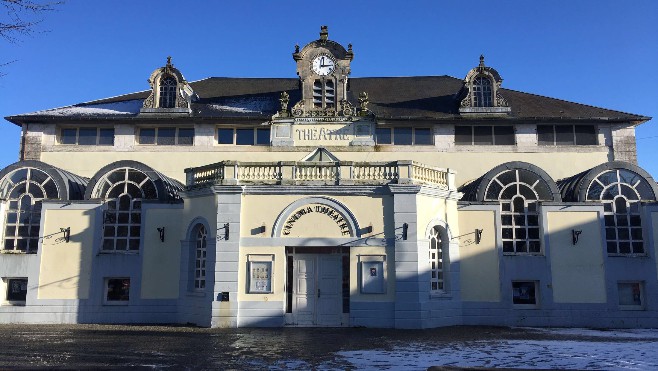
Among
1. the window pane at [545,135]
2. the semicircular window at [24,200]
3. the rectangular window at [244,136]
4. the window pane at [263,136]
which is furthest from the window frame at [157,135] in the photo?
the window pane at [545,135]

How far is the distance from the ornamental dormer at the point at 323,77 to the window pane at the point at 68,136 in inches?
381

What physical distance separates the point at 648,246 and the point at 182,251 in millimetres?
16563

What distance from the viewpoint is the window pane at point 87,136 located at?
22.1 metres

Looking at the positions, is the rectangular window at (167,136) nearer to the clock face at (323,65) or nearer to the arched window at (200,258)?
the arched window at (200,258)

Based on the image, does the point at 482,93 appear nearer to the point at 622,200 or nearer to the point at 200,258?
the point at 622,200

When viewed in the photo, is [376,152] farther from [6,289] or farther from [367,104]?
[6,289]

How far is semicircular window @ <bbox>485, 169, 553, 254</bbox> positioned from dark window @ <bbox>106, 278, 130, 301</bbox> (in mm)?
13579

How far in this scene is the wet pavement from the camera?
9695 mm

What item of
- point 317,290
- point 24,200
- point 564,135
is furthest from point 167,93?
point 564,135

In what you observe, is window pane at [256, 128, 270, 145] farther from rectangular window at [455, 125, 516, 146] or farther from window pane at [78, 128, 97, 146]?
rectangular window at [455, 125, 516, 146]

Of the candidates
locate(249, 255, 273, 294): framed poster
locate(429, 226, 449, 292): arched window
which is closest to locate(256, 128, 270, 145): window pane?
locate(249, 255, 273, 294): framed poster

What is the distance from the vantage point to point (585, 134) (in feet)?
72.0

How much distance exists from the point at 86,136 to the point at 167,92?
3976mm

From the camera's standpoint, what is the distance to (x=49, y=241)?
1833 centimetres
